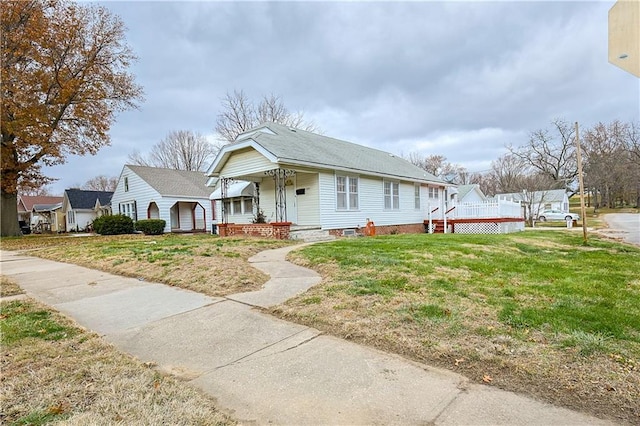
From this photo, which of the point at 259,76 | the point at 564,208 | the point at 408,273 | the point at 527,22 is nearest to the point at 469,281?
the point at 408,273

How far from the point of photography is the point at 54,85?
19.2 metres

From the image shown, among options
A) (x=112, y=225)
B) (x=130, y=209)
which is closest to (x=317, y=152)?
(x=112, y=225)

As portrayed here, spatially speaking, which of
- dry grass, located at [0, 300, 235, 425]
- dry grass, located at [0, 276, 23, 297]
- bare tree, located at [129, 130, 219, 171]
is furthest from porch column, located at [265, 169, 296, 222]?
bare tree, located at [129, 130, 219, 171]

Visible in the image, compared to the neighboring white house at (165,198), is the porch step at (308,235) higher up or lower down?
lower down

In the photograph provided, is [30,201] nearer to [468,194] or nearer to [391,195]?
[391,195]

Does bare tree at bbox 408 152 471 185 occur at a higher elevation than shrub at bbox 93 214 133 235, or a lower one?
higher

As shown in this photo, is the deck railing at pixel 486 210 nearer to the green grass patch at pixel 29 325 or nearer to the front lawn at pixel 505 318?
the front lawn at pixel 505 318

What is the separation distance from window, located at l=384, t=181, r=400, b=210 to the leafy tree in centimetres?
1842

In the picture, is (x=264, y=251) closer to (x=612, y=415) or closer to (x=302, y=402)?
(x=302, y=402)

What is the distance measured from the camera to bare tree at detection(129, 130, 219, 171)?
144ft

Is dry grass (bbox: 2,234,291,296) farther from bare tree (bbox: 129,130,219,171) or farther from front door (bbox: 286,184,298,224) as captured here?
bare tree (bbox: 129,130,219,171)

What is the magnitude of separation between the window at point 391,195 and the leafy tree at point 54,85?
1842 centimetres

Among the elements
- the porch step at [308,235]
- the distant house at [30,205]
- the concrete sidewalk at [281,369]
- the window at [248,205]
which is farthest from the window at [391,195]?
the distant house at [30,205]

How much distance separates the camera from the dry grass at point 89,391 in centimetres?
214
